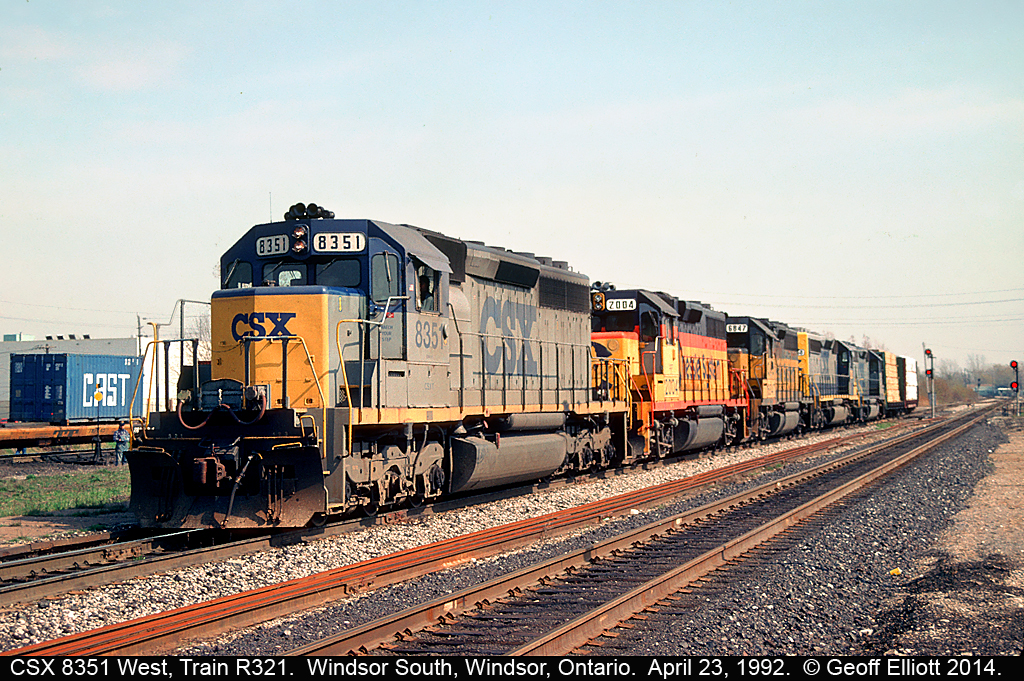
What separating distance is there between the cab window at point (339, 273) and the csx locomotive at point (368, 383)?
16 mm

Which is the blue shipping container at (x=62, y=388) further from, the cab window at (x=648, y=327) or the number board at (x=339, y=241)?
the number board at (x=339, y=241)

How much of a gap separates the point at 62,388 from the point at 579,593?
90.1ft

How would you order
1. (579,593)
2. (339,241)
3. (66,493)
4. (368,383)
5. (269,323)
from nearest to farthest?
(579,593) < (269,323) < (368,383) < (339,241) < (66,493)

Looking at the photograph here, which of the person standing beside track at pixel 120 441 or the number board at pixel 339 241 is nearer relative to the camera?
the number board at pixel 339 241

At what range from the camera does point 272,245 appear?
10.2 meters

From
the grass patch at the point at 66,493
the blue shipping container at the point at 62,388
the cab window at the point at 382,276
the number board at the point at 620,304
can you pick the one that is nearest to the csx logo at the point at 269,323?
the cab window at the point at 382,276

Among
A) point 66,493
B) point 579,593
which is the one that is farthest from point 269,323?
point 66,493

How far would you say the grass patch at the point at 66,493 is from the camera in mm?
13023

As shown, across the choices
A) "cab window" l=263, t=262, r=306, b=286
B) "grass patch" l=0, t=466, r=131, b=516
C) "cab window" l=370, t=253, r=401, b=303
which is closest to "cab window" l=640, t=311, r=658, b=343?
"cab window" l=370, t=253, r=401, b=303

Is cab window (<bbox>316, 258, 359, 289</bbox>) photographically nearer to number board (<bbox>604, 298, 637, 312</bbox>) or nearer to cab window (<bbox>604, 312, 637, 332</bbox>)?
number board (<bbox>604, 298, 637, 312</bbox>)

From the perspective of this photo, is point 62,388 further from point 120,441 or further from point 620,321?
point 620,321

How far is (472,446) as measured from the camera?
37.6ft

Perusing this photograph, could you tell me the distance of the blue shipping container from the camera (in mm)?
29750
